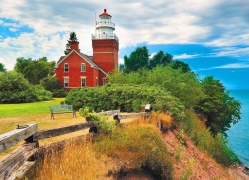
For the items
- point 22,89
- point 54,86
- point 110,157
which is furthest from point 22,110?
point 54,86

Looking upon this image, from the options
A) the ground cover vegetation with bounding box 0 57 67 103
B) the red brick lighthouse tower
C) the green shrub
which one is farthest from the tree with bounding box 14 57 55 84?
the green shrub

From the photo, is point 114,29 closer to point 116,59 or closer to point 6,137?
point 116,59

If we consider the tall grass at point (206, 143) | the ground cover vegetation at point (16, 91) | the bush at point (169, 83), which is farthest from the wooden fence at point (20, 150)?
the ground cover vegetation at point (16, 91)

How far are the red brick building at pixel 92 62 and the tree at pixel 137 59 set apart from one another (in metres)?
20.6

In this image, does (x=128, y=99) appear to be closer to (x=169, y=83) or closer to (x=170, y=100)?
(x=170, y=100)

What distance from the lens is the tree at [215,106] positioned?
28719 mm

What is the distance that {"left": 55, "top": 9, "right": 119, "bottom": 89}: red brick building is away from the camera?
47.3 meters

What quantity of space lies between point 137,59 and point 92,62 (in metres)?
24.7

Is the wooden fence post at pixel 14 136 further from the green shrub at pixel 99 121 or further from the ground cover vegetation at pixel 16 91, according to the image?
the ground cover vegetation at pixel 16 91

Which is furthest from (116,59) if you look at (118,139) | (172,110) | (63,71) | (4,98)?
(118,139)

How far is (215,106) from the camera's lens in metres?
29.0

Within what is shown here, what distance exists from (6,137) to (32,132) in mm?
1224

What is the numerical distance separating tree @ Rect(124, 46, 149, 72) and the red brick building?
810 inches

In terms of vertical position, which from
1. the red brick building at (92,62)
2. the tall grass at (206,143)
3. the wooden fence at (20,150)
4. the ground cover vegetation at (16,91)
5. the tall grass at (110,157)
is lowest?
the tall grass at (206,143)
